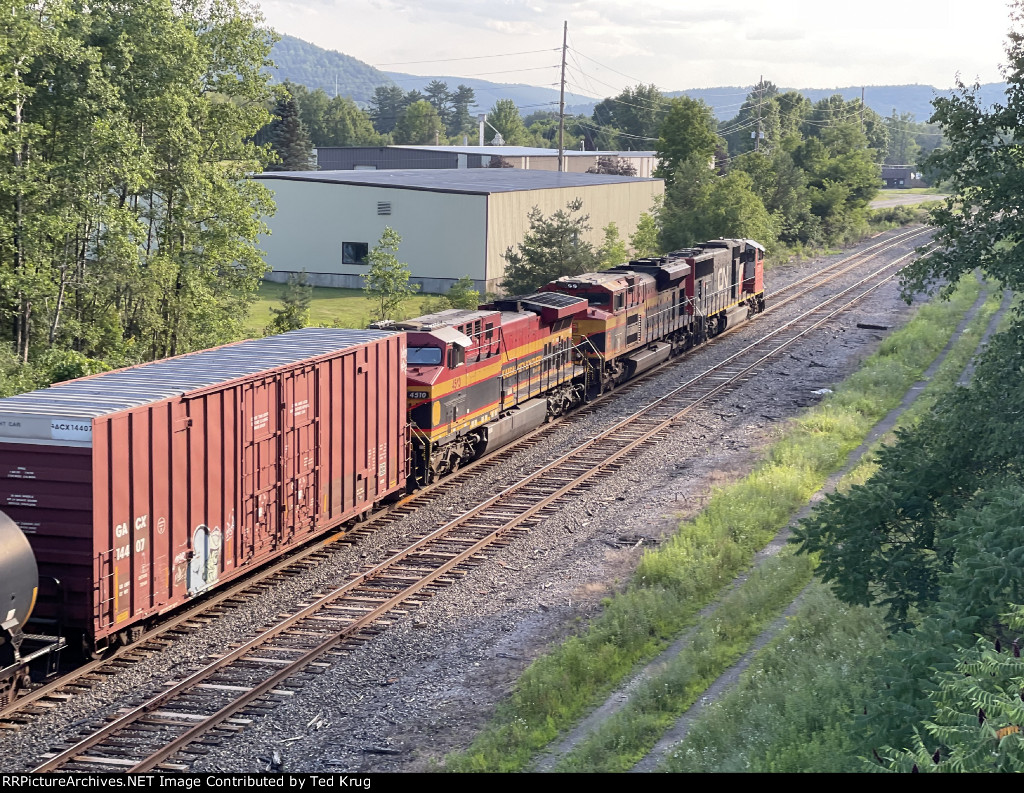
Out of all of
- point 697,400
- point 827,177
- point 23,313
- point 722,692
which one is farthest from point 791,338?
point 827,177

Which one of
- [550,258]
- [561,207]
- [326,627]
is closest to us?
[326,627]

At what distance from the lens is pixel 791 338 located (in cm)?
4703

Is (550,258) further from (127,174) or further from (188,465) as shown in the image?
(188,465)

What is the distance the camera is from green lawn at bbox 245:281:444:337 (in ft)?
166

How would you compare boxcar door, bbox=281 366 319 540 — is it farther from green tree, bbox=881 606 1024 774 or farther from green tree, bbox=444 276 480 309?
green tree, bbox=444 276 480 309

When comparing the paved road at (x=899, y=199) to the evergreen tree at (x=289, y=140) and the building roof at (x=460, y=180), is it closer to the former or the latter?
the building roof at (x=460, y=180)

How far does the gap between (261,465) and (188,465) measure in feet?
6.69

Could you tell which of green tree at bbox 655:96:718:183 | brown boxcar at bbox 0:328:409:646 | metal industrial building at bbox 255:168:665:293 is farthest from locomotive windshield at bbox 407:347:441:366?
green tree at bbox 655:96:718:183

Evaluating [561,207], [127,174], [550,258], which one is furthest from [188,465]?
[561,207]

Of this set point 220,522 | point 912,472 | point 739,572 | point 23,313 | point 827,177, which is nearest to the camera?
point 912,472

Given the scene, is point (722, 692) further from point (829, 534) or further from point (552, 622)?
point (552, 622)

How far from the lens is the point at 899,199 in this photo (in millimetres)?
150500

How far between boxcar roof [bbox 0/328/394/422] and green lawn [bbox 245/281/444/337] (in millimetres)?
23825

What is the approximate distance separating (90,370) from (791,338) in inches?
1195
